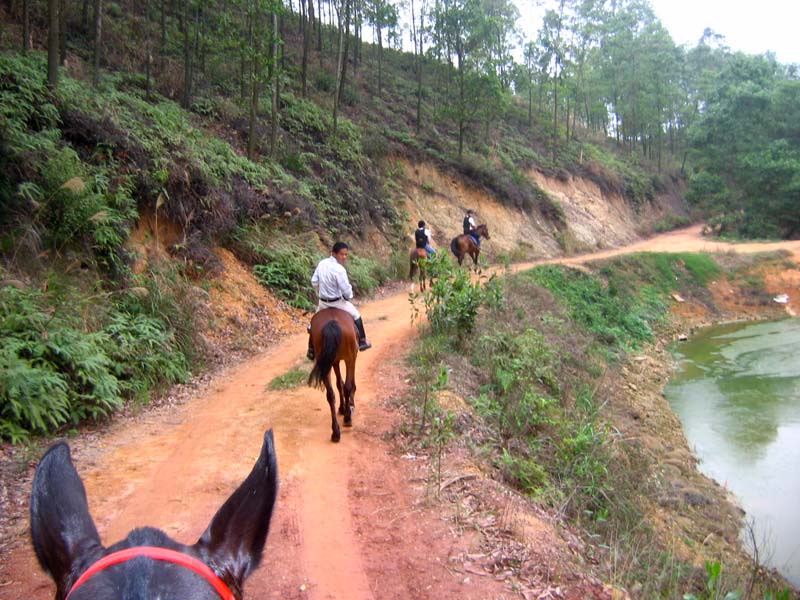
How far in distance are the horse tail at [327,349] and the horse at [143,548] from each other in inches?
190

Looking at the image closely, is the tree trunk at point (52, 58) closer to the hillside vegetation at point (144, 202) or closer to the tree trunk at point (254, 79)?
the hillside vegetation at point (144, 202)

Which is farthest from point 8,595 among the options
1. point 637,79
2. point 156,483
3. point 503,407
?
point 637,79

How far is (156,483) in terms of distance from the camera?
552cm

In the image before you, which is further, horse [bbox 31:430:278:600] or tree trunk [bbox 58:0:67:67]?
tree trunk [bbox 58:0:67:67]

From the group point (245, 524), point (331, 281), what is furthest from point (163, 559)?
point (331, 281)

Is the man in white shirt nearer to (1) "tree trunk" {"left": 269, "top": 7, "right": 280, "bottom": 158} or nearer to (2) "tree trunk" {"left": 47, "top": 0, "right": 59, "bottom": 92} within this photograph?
(2) "tree trunk" {"left": 47, "top": 0, "right": 59, "bottom": 92}

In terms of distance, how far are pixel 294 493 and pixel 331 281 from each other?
8.44 ft

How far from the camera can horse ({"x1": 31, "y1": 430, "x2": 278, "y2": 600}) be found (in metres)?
1.26

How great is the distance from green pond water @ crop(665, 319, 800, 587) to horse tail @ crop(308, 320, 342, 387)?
4.60 meters

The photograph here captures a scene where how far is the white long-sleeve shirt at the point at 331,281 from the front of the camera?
6938 millimetres

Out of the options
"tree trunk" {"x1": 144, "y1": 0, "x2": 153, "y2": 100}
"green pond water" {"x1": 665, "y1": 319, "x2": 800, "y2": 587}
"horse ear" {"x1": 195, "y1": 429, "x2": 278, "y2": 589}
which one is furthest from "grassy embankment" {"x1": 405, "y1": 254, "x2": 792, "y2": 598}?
"tree trunk" {"x1": 144, "y1": 0, "x2": 153, "y2": 100}

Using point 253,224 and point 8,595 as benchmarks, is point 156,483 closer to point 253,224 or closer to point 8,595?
point 8,595

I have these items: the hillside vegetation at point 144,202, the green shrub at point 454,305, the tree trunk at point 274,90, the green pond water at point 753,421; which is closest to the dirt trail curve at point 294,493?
the hillside vegetation at point 144,202

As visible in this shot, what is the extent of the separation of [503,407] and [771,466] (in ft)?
19.4
